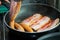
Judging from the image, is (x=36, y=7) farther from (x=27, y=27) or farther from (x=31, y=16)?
(x=27, y=27)

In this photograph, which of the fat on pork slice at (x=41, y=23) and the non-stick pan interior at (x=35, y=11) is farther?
the non-stick pan interior at (x=35, y=11)

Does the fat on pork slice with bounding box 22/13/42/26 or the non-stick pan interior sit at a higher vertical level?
the non-stick pan interior

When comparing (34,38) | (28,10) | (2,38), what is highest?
(28,10)

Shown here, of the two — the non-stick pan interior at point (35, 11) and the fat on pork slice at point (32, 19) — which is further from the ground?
the non-stick pan interior at point (35, 11)

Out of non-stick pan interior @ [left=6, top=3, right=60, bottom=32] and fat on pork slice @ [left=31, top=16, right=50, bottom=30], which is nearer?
fat on pork slice @ [left=31, top=16, right=50, bottom=30]

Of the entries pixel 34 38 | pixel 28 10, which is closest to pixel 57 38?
pixel 34 38

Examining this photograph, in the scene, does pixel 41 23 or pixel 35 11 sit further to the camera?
pixel 35 11

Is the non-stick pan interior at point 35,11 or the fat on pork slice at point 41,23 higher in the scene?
the non-stick pan interior at point 35,11

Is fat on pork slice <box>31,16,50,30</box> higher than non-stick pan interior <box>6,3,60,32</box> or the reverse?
the reverse

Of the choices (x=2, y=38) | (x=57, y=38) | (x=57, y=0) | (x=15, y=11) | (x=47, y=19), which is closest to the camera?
→ (x=57, y=38)

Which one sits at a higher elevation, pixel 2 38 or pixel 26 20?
pixel 26 20

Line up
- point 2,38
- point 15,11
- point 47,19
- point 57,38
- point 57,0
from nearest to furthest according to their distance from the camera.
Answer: point 57,38 < point 15,11 < point 47,19 < point 57,0 < point 2,38
